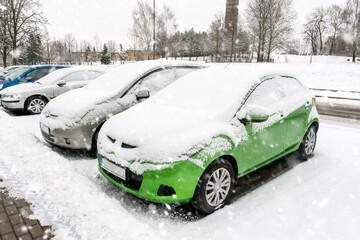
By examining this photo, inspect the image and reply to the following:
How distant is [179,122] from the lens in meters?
3.04

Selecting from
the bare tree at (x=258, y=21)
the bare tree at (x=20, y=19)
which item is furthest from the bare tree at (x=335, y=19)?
the bare tree at (x=20, y=19)

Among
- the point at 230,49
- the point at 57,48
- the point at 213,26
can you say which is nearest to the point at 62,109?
the point at 230,49

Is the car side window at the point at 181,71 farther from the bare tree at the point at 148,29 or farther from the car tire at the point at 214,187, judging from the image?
the bare tree at the point at 148,29

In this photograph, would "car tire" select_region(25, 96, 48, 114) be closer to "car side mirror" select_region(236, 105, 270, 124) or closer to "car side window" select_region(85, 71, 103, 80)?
"car side window" select_region(85, 71, 103, 80)

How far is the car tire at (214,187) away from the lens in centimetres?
280

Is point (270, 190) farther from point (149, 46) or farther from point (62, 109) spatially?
point (149, 46)

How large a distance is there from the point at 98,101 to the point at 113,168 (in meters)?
1.86

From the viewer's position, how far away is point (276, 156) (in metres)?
3.83

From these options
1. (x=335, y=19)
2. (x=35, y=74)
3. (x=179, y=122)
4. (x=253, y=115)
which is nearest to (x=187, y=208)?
(x=179, y=122)

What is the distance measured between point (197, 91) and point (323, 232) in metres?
2.30

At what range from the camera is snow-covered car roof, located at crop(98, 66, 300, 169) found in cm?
278

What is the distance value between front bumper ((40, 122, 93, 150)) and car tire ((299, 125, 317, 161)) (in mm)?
3668

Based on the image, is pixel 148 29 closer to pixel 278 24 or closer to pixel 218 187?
pixel 278 24

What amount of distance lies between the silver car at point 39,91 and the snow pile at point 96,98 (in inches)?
125
